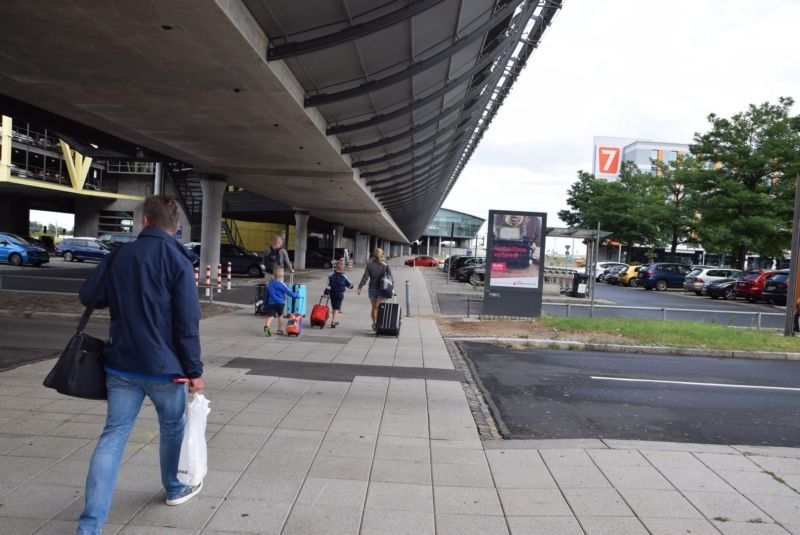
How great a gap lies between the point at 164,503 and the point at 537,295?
13240 millimetres

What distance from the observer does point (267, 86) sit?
12.2 meters

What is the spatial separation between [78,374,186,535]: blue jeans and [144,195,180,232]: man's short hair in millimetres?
867

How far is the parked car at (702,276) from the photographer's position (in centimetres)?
3228

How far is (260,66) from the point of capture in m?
11.0

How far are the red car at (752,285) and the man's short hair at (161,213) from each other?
29592mm

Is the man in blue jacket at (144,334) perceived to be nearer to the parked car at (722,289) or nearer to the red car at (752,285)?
the red car at (752,285)

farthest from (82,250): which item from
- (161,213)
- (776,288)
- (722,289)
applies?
(161,213)

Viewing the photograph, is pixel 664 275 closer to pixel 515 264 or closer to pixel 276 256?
pixel 515 264

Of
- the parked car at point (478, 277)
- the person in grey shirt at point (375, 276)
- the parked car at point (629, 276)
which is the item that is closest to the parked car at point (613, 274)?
the parked car at point (629, 276)

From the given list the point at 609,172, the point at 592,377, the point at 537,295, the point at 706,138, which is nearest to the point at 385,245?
the point at 609,172

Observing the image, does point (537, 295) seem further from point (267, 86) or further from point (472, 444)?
point (472, 444)

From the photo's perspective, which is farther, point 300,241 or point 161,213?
point 300,241

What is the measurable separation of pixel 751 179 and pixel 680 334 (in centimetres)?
2594

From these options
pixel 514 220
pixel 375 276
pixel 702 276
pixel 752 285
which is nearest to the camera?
pixel 375 276
